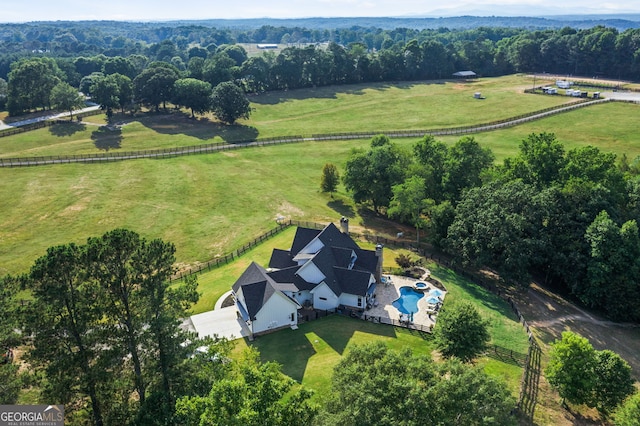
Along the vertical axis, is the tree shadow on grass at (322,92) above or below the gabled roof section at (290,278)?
above

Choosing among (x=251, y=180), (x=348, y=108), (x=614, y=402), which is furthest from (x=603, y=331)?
(x=348, y=108)

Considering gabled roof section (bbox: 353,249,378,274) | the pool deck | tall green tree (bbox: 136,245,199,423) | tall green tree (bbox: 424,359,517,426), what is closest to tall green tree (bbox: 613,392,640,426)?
tall green tree (bbox: 424,359,517,426)

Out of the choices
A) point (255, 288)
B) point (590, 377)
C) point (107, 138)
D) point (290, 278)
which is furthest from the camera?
point (107, 138)

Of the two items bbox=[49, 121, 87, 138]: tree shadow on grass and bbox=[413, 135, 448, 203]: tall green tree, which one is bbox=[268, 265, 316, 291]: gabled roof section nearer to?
bbox=[413, 135, 448, 203]: tall green tree

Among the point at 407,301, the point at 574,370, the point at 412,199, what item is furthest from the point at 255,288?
the point at 574,370

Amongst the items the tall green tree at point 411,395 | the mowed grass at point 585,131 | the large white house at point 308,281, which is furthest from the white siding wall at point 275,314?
the mowed grass at point 585,131

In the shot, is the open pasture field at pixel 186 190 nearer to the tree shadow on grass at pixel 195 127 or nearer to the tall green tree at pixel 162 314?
the tree shadow on grass at pixel 195 127

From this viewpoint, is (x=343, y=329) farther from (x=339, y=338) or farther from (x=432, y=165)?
(x=432, y=165)
